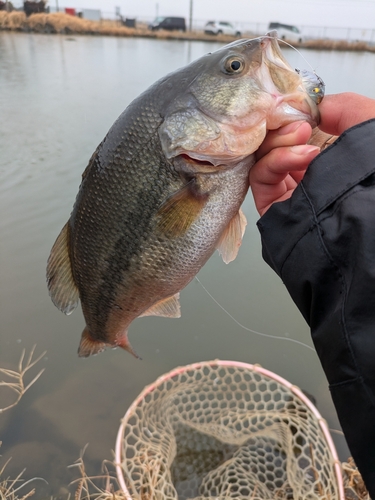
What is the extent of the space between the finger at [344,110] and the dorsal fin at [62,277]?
3.54 ft

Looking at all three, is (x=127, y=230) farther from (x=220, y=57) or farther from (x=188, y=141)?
(x=220, y=57)

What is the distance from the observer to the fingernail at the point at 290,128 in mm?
1148

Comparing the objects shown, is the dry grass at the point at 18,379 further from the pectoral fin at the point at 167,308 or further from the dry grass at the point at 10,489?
the pectoral fin at the point at 167,308

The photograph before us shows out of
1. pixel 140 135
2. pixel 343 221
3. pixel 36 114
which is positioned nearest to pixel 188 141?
pixel 140 135

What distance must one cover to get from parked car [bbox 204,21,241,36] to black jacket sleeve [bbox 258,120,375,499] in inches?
1523

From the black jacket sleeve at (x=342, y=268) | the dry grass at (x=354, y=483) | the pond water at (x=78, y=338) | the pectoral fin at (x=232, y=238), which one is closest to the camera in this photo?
the black jacket sleeve at (x=342, y=268)

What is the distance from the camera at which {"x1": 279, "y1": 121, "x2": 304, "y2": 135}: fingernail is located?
45.2 inches

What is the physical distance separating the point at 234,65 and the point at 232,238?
0.62 meters

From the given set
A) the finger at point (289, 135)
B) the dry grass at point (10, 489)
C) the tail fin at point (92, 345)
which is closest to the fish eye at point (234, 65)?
the finger at point (289, 135)

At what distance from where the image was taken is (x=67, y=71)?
11188 millimetres

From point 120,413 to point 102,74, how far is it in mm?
10872

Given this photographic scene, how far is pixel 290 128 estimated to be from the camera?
3.82ft

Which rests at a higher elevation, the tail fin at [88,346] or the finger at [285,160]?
the finger at [285,160]

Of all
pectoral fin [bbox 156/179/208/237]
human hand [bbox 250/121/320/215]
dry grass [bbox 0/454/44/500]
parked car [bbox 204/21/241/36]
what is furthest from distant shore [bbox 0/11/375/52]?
dry grass [bbox 0/454/44/500]
